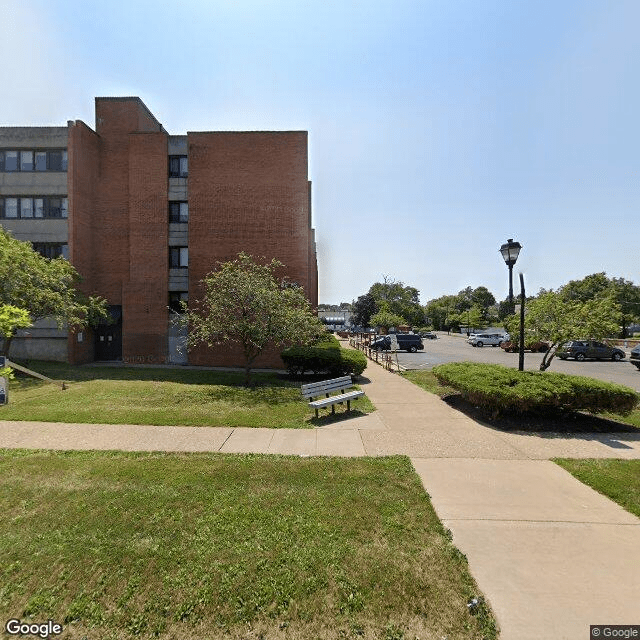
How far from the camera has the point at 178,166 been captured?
834 inches

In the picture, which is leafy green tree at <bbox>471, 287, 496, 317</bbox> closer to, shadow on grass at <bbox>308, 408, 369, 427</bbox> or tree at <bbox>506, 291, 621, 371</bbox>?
tree at <bbox>506, 291, 621, 371</bbox>

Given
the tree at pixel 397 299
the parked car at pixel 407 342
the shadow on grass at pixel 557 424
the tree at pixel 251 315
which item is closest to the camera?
the shadow on grass at pixel 557 424

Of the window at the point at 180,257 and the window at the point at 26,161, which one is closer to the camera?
the window at the point at 26,161

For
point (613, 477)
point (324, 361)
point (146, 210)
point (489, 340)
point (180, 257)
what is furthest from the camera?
point (489, 340)

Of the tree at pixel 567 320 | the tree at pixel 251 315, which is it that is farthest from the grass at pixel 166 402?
the tree at pixel 567 320

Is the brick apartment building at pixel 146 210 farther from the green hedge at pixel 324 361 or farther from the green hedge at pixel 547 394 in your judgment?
the green hedge at pixel 547 394

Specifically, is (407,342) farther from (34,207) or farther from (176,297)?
(34,207)

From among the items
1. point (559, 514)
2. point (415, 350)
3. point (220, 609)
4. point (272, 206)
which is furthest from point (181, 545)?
point (415, 350)

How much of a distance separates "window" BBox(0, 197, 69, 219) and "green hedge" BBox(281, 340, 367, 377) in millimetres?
17960

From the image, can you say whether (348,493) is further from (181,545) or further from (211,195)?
(211,195)

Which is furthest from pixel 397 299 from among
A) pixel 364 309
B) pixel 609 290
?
pixel 609 290

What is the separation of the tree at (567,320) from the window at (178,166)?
69.4ft

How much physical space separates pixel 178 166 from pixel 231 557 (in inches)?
916

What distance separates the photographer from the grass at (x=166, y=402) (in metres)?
8.11
